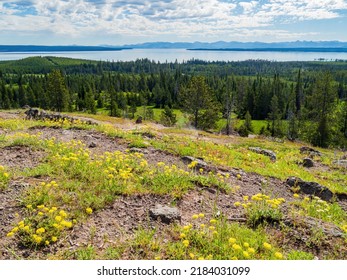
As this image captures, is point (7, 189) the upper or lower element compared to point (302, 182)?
upper

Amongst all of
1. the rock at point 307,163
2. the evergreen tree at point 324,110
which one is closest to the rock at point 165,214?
the rock at point 307,163

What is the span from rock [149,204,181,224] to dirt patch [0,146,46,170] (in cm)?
464

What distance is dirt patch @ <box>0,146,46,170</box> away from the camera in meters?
9.45

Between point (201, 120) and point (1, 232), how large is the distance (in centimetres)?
5933

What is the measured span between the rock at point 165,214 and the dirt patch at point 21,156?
183 inches

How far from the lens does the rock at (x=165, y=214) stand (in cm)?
669

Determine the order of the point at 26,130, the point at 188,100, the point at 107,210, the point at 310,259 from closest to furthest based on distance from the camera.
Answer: the point at 310,259, the point at 107,210, the point at 26,130, the point at 188,100

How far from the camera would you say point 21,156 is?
10.2m

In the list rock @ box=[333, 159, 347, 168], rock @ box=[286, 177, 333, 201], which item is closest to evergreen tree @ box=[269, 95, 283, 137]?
rock @ box=[333, 159, 347, 168]

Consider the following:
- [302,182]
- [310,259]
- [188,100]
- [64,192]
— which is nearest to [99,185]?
[64,192]

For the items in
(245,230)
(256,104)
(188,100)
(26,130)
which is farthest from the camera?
(256,104)

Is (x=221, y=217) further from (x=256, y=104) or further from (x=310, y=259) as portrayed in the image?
(x=256, y=104)

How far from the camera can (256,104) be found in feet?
396

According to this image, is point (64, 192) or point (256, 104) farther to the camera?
point (256, 104)
